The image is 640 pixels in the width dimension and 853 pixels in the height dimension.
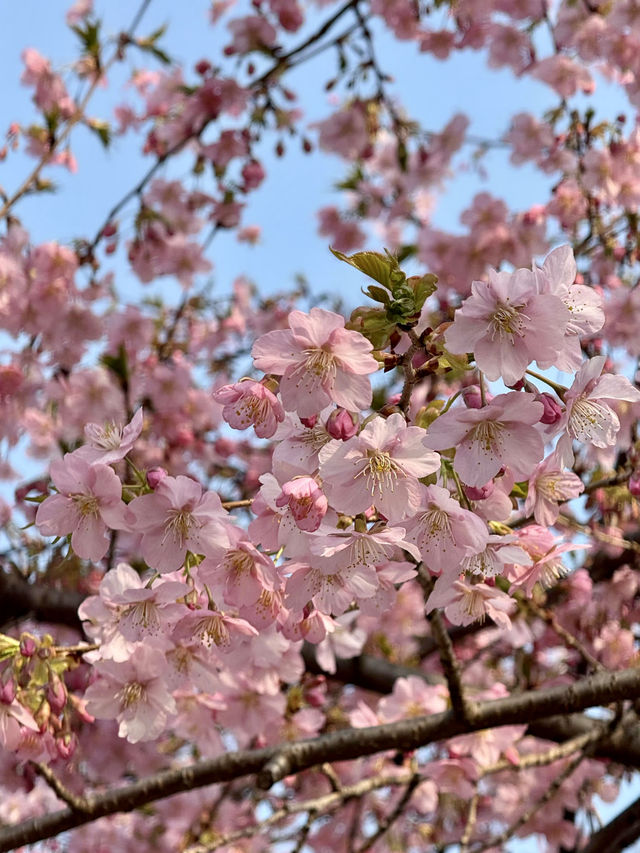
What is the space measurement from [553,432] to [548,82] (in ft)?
12.3

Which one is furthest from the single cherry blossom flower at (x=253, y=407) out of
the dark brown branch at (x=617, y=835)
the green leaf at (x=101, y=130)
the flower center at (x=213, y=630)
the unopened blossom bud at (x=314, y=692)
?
the green leaf at (x=101, y=130)

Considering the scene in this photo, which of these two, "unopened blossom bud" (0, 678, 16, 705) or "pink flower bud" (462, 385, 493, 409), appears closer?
"pink flower bud" (462, 385, 493, 409)

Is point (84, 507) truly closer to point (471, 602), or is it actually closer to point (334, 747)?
point (471, 602)

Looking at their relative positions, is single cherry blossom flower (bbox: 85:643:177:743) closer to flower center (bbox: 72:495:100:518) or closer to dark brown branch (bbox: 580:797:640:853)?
flower center (bbox: 72:495:100:518)

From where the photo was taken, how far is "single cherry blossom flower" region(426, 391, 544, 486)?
1.14 metres

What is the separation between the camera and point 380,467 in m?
1.15

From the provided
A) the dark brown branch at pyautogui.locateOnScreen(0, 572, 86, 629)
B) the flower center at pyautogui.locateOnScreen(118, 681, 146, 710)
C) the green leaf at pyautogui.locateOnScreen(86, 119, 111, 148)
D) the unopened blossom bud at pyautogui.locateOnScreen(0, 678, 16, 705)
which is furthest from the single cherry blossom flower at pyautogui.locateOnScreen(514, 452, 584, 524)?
the green leaf at pyautogui.locateOnScreen(86, 119, 111, 148)

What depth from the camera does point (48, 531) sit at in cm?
135

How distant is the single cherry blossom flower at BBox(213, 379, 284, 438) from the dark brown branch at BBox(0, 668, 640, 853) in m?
0.92

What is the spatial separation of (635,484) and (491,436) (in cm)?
58

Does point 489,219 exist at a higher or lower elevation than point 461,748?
higher

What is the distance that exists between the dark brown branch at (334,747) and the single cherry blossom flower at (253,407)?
920 millimetres

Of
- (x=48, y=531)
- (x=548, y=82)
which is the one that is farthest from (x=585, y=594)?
(x=548, y=82)

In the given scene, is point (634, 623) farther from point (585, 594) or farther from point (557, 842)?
point (557, 842)
